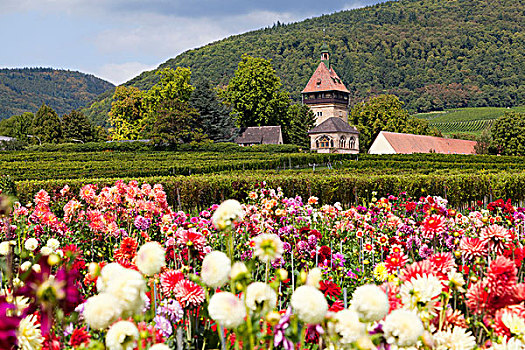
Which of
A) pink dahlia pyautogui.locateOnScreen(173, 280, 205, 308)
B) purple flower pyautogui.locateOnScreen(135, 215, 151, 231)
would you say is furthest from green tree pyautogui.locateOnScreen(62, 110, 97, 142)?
pink dahlia pyautogui.locateOnScreen(173, 280, 205, 308)

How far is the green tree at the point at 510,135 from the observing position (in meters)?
48.3

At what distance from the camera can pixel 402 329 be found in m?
1.47

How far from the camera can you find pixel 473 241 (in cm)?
271

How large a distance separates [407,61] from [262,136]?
118 metres

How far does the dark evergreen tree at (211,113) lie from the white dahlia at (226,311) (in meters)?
50.2

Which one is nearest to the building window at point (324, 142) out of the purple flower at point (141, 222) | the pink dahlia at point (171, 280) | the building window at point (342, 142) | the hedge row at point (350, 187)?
the building window at point (342, 142)

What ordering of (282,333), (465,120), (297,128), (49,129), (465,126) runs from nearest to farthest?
(282,333)
(49,129)
(297,128)
(465,126)
(465,120)

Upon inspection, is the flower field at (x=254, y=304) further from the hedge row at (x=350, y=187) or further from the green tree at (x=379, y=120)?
the green tree at (x=379, y=120)

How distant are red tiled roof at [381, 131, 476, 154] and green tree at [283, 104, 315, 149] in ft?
44.3

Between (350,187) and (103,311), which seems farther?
(350,187)

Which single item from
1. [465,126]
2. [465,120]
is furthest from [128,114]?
[465,120]

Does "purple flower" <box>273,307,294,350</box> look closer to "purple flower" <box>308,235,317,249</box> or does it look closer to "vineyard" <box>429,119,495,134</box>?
"purple flower" <box>308,235,317,249</box>

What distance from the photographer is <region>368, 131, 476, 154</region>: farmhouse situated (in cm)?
4972

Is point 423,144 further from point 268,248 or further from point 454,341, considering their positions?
point 268,248
